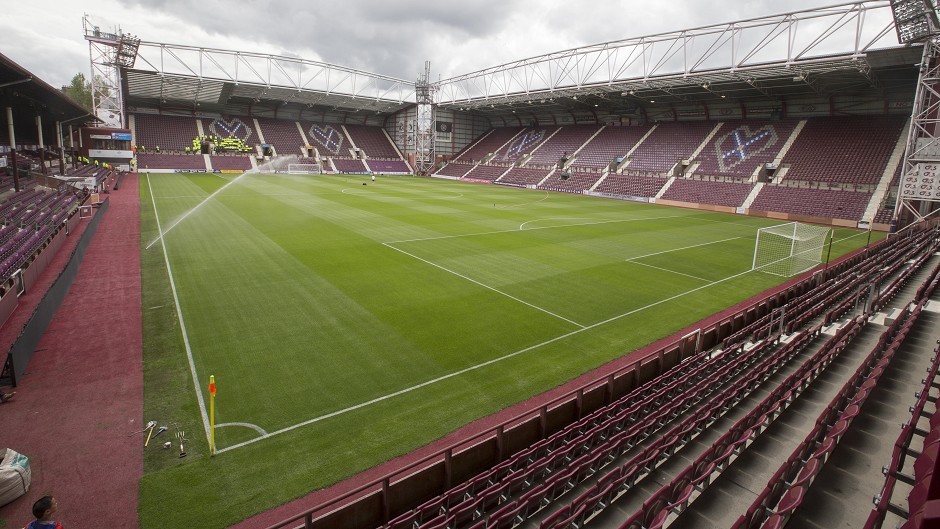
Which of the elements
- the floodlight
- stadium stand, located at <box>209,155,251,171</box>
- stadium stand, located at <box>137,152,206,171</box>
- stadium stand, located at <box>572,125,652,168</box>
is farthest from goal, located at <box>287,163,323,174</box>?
the floodlight

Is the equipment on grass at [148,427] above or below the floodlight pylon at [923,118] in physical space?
below

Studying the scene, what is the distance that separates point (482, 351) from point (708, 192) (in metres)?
47.1

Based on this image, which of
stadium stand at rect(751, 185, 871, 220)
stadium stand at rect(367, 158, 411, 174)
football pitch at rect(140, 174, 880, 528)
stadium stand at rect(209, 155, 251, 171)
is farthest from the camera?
stadium stand at rect(367, 158, 411, 174)

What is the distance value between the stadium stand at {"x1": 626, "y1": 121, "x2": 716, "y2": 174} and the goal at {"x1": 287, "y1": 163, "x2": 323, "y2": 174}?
4944 cm

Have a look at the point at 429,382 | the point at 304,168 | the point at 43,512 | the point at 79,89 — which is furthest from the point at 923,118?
the point at 79,89

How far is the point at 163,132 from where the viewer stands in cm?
7219

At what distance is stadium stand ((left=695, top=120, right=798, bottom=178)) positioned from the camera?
172 feet

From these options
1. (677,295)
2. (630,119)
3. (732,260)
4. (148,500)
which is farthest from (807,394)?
(630,119)

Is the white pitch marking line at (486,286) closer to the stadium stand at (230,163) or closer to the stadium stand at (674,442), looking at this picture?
the stadium stand at (674,442)

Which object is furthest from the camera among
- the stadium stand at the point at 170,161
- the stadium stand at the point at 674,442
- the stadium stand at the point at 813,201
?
the stadium stand at the point at 170,161

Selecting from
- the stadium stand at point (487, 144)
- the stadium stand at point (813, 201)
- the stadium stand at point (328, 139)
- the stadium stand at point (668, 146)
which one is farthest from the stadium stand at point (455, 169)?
the stadium stand at point (813, 201)

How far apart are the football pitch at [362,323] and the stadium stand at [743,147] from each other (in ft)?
71.5

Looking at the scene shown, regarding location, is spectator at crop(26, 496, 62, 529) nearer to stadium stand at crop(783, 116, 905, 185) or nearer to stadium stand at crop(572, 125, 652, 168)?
stadium stand at crop(783, 116, 905, 185)

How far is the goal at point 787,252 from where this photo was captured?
77.6 feet
